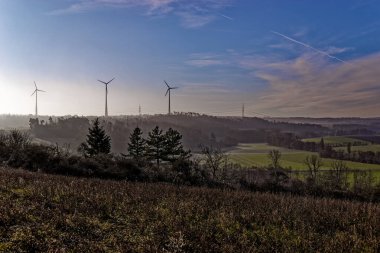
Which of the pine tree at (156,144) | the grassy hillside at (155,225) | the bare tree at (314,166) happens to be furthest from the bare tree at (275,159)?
the grassy hillside at (155,225)

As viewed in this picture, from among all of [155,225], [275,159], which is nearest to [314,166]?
[275,159]

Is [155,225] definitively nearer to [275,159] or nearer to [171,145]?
[171,145]

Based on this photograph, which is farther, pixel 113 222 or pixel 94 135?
pixel 94 135

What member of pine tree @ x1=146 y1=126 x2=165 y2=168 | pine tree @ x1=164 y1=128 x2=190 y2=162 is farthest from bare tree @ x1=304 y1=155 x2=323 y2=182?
pine tree @ x1=146 y1=126 x2=165 y2=168

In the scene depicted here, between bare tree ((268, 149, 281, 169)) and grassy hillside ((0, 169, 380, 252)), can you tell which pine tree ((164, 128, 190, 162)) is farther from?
grassy hillside ((0, 169, 380, 252))

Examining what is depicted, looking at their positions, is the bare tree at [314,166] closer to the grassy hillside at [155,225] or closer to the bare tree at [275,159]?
the bare tree at [275,159]

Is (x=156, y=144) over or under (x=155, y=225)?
under

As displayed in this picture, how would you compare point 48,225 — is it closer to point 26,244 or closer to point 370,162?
point 26,244

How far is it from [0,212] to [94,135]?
208 feet

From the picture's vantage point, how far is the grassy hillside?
29.7 feet

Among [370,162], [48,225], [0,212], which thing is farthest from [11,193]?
[370,162]

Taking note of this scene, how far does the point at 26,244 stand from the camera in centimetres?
843

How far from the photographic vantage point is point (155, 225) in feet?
35.8

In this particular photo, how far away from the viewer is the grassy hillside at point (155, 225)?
9.05 m
